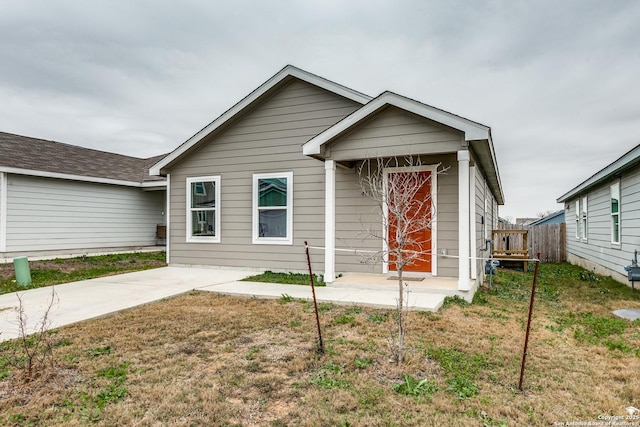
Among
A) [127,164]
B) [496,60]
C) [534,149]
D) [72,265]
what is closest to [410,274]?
[496,60]

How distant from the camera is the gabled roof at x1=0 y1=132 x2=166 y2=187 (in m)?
12.1

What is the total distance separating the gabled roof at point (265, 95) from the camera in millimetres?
8141

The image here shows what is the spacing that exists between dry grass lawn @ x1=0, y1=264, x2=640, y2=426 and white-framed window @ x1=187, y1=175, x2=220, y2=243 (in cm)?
426

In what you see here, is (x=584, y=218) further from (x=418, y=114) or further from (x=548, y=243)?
(x=418, y=114)

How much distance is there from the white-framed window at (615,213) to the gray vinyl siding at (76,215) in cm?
1608

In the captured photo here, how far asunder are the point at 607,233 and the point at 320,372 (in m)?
10.0

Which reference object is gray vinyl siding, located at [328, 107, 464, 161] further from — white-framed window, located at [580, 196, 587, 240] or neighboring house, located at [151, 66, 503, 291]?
white-framed window, located at [580, 196, 587, 240]

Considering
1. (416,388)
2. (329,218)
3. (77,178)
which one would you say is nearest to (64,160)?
(77,178)

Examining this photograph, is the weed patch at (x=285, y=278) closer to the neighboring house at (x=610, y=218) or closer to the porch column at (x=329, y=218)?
the porch column at (x=329, y=218)

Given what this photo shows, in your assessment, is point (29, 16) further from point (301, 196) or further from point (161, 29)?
point (301, 196)

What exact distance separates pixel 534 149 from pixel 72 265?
20936 millimetres

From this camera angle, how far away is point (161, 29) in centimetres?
1147

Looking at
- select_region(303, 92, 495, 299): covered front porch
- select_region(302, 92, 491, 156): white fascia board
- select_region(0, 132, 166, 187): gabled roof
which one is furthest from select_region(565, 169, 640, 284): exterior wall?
select_region(0, 132, 166, 187): gabled roof

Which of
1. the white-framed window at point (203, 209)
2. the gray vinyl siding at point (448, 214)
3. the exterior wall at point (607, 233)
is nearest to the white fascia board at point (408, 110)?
the gray vinyl siding at point (448, 214)
